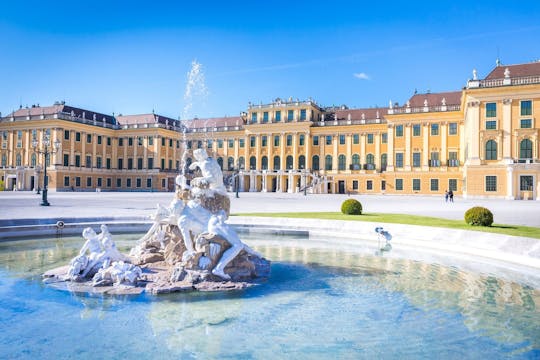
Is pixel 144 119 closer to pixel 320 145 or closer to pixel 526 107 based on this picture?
pixel 320 145

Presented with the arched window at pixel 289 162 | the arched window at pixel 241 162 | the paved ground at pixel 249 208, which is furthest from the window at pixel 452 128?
the arched window at pixel 241 162

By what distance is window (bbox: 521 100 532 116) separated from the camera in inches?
1521

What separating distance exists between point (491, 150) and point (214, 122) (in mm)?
45145

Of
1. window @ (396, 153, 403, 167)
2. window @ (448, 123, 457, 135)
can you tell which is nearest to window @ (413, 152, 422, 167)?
window @ (396, 153, 403, 167)

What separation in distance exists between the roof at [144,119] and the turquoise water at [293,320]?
6288 cm

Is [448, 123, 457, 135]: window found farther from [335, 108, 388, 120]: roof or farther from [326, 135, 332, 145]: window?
[326, 135, 332, 145]: window

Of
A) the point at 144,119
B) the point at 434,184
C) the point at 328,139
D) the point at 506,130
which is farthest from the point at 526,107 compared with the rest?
the point at 144,119

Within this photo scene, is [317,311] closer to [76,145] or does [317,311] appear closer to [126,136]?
[76,145]

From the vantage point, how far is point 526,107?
3875 centimetres

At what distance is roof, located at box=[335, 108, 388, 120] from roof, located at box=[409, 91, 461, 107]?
15.9ft

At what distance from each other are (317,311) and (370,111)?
5861 centimetres

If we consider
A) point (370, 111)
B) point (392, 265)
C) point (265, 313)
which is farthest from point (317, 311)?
point (370, 111)

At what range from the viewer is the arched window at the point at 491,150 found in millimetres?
39594

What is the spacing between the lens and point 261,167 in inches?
2569
